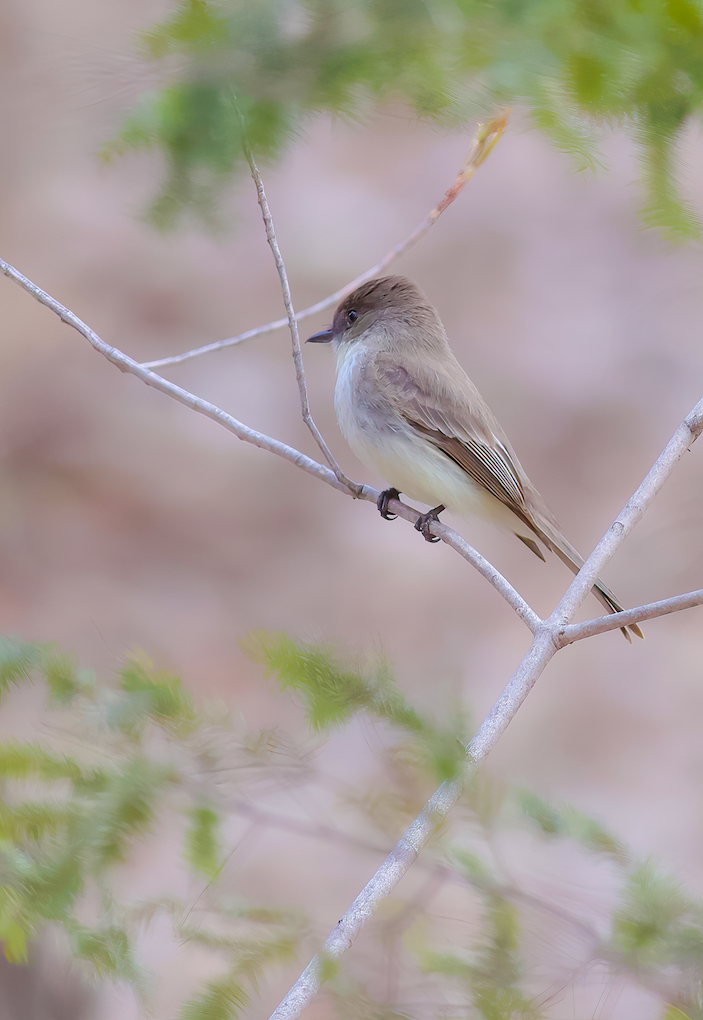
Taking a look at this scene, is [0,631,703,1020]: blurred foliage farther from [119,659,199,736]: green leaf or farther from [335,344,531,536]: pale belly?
[335,344,531,536]: pale belly

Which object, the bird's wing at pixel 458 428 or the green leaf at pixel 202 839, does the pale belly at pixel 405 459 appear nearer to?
the bird's wing at pixel 458 428

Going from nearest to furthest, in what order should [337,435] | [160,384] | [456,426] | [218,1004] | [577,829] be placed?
[218,1004], [577,829], [160,384], [456,426], [337,435]

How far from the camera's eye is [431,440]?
1.54 meters

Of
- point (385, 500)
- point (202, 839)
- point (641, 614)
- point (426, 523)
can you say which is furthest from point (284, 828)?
point (385, 500)

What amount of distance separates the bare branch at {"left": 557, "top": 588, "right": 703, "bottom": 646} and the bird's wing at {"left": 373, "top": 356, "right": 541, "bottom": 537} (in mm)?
659

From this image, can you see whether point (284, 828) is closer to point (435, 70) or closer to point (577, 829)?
point (577, 829)

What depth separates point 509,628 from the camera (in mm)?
3535

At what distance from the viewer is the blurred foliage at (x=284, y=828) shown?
60cm

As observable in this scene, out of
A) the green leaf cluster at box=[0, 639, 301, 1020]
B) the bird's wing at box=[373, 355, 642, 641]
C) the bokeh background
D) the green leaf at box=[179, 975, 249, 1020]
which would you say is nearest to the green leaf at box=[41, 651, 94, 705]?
the green leaf cluster at box=[0, 639, 301, 1020]

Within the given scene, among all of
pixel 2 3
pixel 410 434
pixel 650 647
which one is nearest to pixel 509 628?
pixel 650 647

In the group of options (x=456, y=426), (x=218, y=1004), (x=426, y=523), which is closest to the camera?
(x=218, y=1004)

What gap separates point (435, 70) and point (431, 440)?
0.85 metres

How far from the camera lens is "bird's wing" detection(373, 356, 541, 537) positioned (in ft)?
5.03

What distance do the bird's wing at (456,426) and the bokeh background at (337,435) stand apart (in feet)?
4.05
